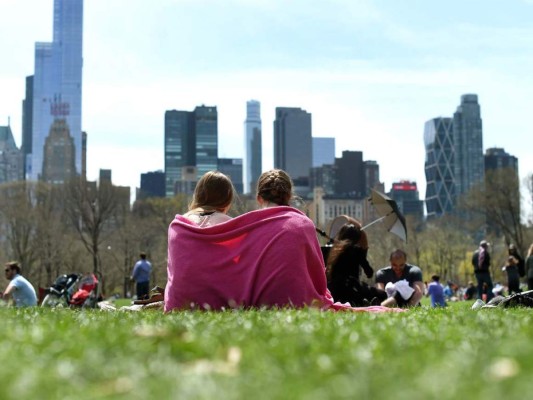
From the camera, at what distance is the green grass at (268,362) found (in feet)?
8.54

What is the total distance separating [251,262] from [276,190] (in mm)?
1059

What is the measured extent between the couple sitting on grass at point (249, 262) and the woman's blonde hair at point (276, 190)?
0.53 metres

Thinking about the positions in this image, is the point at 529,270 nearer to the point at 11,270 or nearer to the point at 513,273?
the point at 513,273

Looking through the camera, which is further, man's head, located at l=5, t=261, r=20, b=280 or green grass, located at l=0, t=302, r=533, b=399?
man's head, located at l=5, t=261, r=20, b=280

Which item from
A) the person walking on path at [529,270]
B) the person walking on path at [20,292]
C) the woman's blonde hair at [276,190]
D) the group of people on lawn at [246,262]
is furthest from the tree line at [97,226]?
the group of people on lawn at [246,262]

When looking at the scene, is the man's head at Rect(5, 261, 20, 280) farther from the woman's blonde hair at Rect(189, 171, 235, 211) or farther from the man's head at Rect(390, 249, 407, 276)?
the woman's blonde hair at Rect(189, 171, 235, 211)

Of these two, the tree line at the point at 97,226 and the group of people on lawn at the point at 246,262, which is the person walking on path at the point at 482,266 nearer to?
the group of people on lawn at the point at 246,262

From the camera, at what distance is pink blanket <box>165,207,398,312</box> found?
755 centimetres

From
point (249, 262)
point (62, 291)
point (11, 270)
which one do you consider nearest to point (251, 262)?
point (249, 262)

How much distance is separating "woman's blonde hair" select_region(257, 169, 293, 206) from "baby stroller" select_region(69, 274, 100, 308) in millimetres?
17736

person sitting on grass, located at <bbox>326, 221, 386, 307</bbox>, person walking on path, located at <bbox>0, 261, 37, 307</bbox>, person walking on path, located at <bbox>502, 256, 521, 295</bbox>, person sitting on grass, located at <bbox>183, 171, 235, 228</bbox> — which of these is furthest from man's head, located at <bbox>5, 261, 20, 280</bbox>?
person walking on path, located at <bbox>502, 256, 521, 295</bbox>

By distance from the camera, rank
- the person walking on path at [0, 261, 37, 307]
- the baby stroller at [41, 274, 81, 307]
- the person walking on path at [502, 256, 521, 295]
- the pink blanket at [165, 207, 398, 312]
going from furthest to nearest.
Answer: the person walking on path at [502, 256, 521, 295] → the baby stroller at [41, 274, 81, 307] → the person walking on path at [0, 261, 37, 307] → the pink blanket at [165, 207, 398, 312]

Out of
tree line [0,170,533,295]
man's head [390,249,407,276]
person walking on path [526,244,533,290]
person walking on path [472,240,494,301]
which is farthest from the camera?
tree line [0,170,533,295]

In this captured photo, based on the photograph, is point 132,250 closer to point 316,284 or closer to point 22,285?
point 22,285
